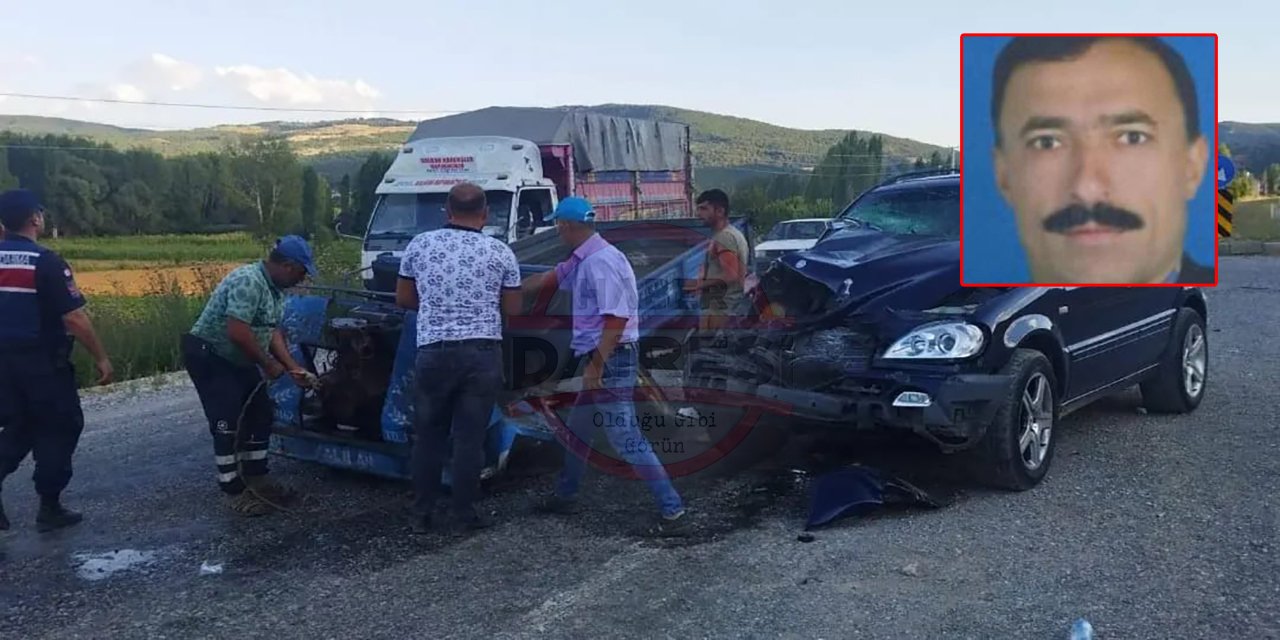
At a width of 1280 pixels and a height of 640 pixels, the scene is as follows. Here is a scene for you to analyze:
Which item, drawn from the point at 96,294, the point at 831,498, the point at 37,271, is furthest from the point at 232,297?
the point at 96,294

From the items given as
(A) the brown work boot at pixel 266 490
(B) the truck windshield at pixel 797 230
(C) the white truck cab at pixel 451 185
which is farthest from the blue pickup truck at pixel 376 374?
(B) the truck windshield at pixel 797 230

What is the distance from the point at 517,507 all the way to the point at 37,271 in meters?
2.74

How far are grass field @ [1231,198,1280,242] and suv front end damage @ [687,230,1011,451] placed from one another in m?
28.8

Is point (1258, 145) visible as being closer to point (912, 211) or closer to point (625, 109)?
point (625, 109)

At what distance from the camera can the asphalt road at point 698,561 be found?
427 cm

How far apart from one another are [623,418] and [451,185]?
10.3 meters

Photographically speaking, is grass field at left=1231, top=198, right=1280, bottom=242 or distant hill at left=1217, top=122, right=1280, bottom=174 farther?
distant hill at left=1217, top=122, right=1280, bottom=174

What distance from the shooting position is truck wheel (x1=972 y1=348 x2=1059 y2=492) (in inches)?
224

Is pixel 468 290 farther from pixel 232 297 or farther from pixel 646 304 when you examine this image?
pixel 646 304

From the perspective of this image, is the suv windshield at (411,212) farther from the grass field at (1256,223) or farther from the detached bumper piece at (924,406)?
the grass field at (1256,223)

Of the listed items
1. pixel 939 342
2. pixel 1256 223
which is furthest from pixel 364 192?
pixel 939 342

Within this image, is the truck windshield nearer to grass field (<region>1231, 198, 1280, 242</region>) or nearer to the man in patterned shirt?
grass field (<region>1231, 198, 1280, 242</region>)

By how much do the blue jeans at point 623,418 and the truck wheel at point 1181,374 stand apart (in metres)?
4.04

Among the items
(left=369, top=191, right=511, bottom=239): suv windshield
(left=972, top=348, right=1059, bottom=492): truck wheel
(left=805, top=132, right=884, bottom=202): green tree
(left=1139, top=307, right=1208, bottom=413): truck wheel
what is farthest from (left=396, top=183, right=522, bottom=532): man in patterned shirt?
(left=805, top=132, right=884, bottom=202): green tree
